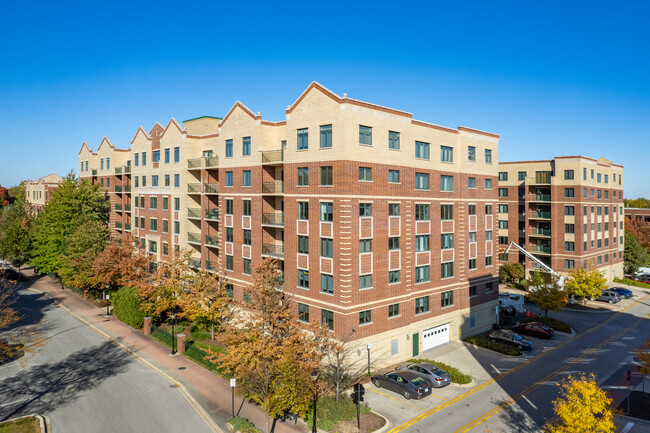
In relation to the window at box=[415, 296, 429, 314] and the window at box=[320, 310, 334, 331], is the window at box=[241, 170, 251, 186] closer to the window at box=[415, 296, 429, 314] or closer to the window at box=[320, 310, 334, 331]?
the window at box=[320, 310, 334, 331]

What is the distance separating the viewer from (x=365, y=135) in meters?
31.9

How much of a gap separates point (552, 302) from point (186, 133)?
147ft

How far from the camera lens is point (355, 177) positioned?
102 feet

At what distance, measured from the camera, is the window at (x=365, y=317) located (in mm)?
31634

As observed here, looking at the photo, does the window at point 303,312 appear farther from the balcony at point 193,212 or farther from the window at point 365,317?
→ the balcony at point 193,212

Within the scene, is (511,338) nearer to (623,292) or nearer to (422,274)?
(422,274)

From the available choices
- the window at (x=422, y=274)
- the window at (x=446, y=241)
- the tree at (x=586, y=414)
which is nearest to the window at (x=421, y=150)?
the window at (x=446, y=241)

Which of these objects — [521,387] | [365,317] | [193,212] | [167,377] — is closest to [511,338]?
[521,387]

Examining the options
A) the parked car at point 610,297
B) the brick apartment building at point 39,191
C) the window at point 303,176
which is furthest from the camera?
the brick apartment building at point 39,191

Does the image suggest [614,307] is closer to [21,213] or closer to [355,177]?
[355,177]

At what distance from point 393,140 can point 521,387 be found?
2082 cm

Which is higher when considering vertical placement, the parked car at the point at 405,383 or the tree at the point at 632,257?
the tree at the point at 632,257

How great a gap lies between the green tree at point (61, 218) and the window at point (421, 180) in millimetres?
48177

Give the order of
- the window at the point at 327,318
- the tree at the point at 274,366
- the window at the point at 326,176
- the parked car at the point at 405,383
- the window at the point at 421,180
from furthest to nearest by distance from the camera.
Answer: the window at the point at 421,180 < the window at the point at 326,176 < the window at the point at 327,318 < the parked car at the point at 405,383 < the tree at the point at 274,366
